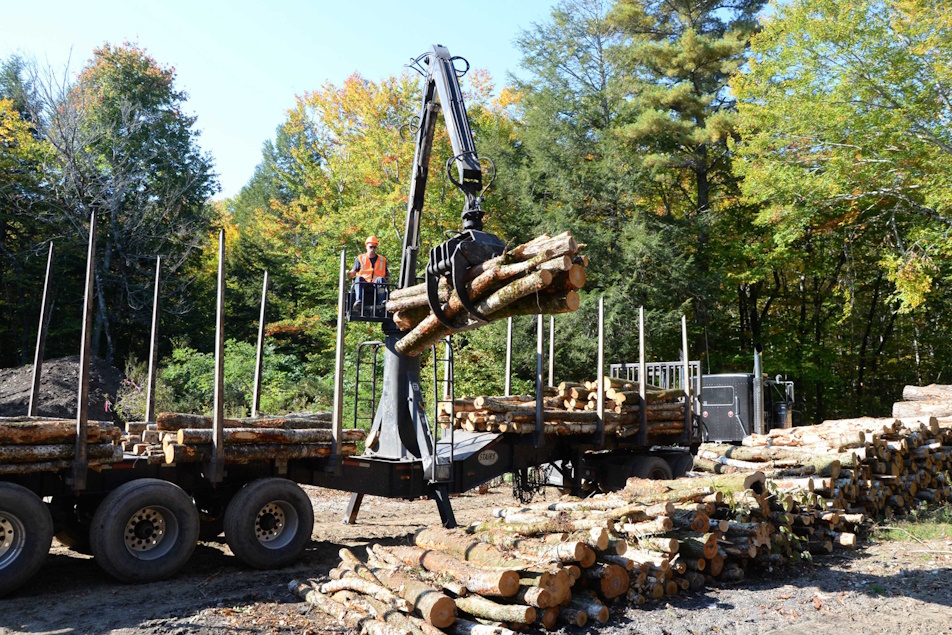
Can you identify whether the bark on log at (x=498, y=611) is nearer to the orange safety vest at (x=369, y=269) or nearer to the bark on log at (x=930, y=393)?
the orange safety vest at (x=369, y=269)

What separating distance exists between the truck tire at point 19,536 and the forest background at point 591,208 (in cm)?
1294

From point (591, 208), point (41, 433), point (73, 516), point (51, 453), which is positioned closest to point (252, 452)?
point (73, 516)

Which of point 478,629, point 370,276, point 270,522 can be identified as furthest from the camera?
point 370,276

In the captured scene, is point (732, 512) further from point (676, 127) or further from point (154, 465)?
point (676, 127)

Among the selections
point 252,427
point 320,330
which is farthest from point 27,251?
point 252,427

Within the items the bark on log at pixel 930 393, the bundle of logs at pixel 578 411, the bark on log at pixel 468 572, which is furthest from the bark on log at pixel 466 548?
the bark on log at pixel 930 393

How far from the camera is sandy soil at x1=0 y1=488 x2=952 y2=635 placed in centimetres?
635

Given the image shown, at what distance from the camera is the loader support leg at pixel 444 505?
10.2 meters

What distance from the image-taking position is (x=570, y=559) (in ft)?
21.6

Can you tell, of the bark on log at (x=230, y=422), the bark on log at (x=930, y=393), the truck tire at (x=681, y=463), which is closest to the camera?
the bark on log at (x=230, y=422)

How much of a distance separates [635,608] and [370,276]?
575 cm

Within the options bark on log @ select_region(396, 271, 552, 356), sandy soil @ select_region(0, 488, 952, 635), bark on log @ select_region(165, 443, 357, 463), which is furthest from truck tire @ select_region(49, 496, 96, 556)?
bark on log @ select_region(396, 271, 552, 356)

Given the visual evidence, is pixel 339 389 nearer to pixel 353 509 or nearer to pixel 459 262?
pixel 459 262

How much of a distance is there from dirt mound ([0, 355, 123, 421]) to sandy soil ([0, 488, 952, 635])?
1217 centimetres
